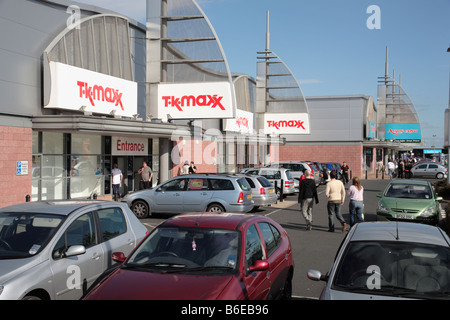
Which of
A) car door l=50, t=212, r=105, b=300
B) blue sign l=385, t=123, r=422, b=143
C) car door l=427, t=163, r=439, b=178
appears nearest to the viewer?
car door l=50, t=212, r=105, b=300

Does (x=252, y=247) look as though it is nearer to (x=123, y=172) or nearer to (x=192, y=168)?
(x=123, y=172)

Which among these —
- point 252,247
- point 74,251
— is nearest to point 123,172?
point 74,251

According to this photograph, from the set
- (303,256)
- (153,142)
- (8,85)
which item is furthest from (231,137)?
(303,256)

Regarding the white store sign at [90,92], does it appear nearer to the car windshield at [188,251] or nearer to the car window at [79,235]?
the car window at [79,235]

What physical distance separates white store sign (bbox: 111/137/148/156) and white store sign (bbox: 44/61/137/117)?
1.78 meters

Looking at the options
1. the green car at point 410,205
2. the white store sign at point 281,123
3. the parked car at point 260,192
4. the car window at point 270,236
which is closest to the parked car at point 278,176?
the parked car at point 260,192

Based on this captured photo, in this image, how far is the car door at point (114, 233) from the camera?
22.6ft

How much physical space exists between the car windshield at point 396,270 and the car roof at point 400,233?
106 mm

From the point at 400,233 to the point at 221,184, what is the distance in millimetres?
10668

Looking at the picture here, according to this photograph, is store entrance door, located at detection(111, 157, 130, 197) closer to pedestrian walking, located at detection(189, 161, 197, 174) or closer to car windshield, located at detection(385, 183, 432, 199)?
pedestrian walking, located at detection(189, 161, 197, 174)

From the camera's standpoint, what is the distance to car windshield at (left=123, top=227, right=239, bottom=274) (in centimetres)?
529

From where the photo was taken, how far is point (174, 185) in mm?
Result: 16562

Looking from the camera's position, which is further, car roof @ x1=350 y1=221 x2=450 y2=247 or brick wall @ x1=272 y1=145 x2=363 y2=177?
brick wall @ x1=272 y1=145 x2=363 y2=177

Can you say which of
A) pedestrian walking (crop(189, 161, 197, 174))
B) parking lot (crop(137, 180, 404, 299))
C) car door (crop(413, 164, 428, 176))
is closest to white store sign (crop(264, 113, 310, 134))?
car door (crop(413, 164, 428, 176))
